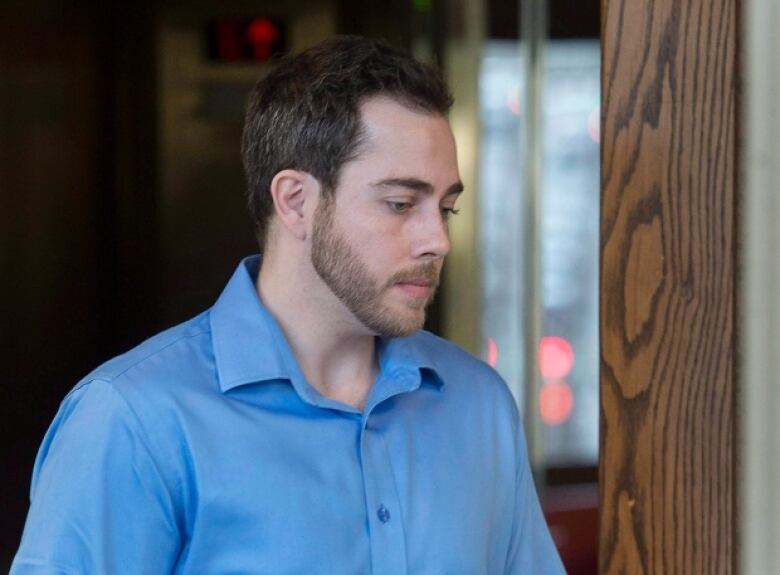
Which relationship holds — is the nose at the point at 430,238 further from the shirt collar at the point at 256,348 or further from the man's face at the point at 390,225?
the shirt collar at the point at 256,348

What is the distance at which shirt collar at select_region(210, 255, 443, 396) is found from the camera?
1.46m

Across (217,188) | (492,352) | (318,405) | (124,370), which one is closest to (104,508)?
(124,370)

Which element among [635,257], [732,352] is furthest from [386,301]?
[732,352]

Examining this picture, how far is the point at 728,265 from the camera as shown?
60.2 inches

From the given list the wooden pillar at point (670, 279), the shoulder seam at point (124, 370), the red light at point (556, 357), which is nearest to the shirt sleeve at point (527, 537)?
the wooden pillar at point (670, 279)

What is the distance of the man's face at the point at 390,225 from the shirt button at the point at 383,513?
20 centimetres

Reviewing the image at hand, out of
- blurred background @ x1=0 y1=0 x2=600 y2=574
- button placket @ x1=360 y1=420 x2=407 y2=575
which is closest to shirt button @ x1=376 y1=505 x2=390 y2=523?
button placket @ x1=360 y1=420 x2=407 y2=575

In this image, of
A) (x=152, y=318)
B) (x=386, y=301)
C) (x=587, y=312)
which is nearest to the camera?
(x=386, y=301)

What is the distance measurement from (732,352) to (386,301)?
41 cm

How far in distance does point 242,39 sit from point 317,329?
387 centimetres

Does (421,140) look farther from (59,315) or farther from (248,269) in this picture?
(59,315)

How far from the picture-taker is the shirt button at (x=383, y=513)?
146 cm

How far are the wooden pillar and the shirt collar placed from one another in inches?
9.2

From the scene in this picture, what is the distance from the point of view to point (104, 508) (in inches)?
53.4
